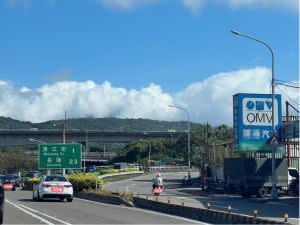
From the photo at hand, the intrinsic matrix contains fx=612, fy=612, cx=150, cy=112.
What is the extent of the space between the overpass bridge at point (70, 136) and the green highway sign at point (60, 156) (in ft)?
191

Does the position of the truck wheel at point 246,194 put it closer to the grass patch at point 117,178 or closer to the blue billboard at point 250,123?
the blue billboard at point 250,123

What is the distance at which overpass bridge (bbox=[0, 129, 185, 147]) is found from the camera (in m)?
105

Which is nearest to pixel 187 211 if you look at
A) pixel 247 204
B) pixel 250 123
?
pixel 247 204

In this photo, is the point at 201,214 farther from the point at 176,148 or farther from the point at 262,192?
the point at 176,148

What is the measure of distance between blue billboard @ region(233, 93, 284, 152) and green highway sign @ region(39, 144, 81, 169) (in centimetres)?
1196

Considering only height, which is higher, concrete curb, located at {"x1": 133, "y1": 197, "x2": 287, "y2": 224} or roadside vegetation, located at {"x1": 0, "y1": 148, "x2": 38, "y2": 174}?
roadside vegetation, located at {"x1": 0, "y1": 148, "x2": 38, "y2": 174}

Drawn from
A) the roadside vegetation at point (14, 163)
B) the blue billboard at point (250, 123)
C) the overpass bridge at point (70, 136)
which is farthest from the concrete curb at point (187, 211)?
the roadside vegetation at point (14, 163)

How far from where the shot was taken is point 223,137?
106 m

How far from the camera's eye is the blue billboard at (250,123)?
4428cm

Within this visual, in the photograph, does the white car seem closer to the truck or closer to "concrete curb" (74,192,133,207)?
"concrete curb" (74,192,133,207)

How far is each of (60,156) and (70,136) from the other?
219 ft

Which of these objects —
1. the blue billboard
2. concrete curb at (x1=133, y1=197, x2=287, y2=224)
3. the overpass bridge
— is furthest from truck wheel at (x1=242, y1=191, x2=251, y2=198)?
the overpass bridge

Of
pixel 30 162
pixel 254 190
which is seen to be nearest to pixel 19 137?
pixel 30 162

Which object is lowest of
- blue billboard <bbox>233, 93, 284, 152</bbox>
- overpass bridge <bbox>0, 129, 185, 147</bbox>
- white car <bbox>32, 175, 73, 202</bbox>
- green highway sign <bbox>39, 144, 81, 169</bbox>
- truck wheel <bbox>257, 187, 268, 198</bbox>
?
truck wheel <bbox>257, 187, 268, 198</bbox>
